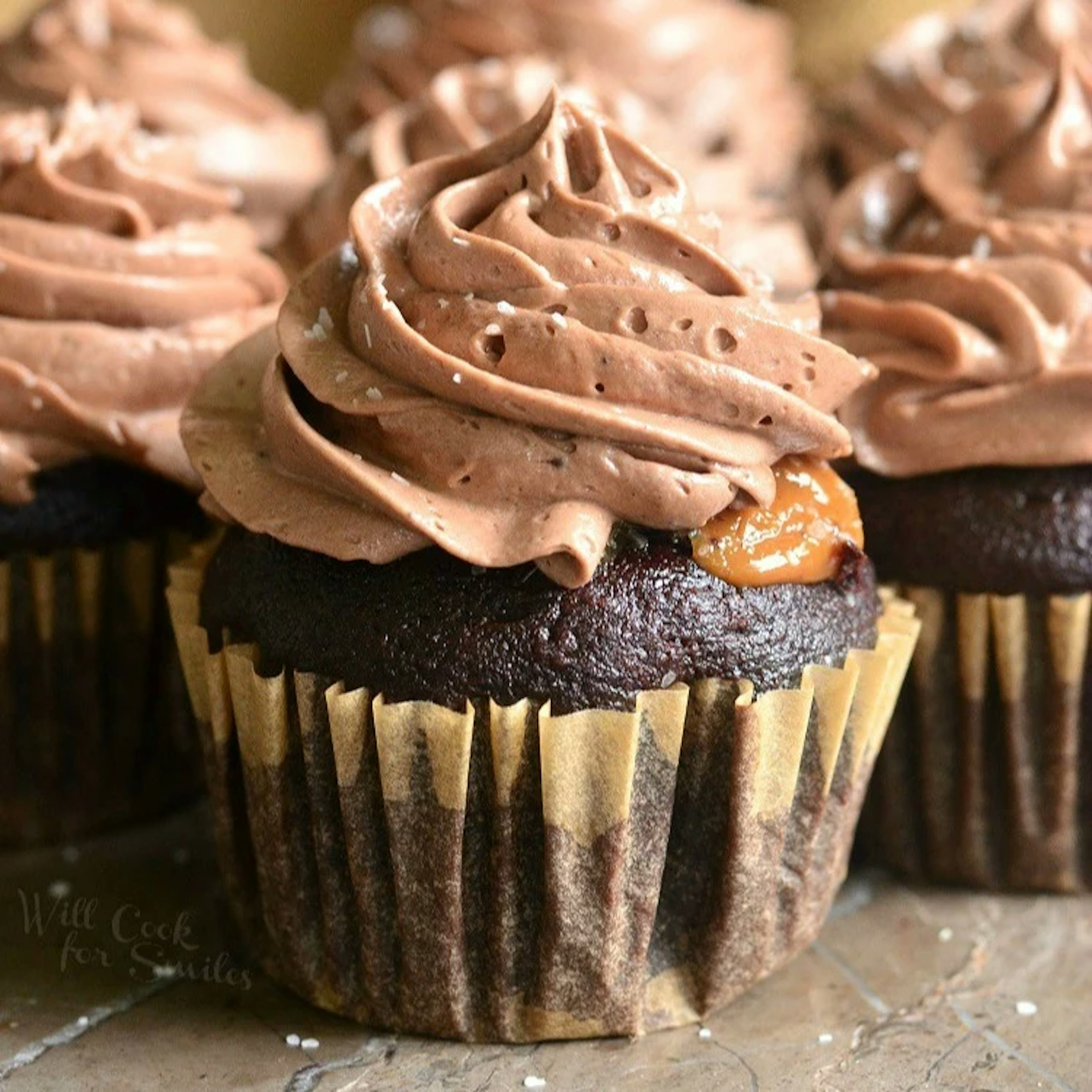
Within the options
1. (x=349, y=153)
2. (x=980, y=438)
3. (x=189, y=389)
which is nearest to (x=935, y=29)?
(x=349, y=153)

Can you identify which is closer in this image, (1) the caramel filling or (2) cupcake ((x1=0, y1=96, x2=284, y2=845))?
(1) the caramel filling

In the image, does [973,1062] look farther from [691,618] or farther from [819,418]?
[819,418]

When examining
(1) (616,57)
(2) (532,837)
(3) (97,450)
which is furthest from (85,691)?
(1) (616,57)

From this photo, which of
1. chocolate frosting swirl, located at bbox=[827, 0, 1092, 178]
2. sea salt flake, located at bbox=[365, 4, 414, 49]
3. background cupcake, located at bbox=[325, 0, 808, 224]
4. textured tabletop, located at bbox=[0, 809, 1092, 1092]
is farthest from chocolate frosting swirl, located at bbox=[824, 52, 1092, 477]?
sea salt flake, located at bbox=[365, 4, 414, 49]

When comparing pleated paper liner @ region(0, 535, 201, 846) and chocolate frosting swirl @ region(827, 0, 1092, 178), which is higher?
chocolate frosting swirl @ region(827, 0, 1092, 178)

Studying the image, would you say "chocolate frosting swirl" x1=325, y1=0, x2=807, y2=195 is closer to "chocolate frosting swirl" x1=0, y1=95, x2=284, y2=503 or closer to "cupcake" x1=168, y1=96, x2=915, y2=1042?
"chocolate frosting swirl" x1=0, y1=95, x2=284, y2=503

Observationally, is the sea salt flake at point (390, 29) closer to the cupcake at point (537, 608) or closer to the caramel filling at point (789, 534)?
the cupcake at point (537, 608)
